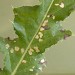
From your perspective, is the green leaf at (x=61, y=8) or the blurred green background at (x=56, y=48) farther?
the blurred green background at (x=56, y=48)

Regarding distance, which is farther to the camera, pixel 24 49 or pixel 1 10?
pixel 1 10

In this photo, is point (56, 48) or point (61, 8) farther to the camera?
point (56, 48)

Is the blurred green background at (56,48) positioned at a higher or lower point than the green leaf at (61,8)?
higher

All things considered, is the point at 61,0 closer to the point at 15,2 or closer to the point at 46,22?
the point at 46,22

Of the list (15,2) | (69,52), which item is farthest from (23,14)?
(69,52)

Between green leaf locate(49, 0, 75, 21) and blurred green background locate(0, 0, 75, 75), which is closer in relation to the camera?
green leaf locate(49, 0, 75, 21)

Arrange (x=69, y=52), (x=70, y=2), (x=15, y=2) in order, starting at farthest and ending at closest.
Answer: (x=69, y=52) < (x=15, y=2) < (x=70, y=2)

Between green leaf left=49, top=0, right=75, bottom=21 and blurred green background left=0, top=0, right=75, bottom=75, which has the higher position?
blurred green background left=0, top=0, right=75, bottom=75

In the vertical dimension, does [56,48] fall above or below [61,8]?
above
